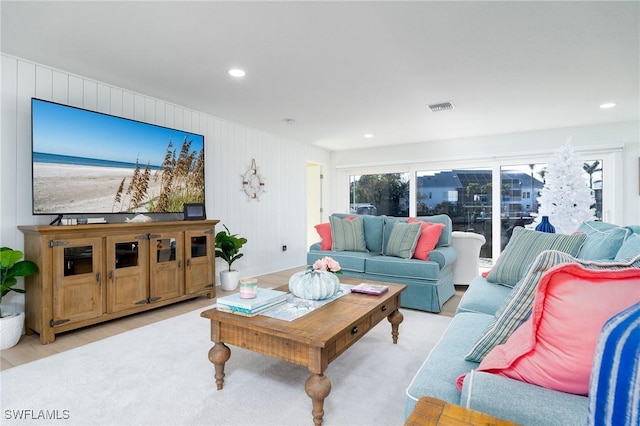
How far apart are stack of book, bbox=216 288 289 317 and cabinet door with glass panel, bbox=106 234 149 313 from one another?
1662 mm

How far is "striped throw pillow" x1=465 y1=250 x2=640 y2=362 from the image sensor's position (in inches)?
40.8

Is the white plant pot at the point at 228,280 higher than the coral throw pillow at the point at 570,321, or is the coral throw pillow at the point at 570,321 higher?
the coral throw pillow at the point at 570,321

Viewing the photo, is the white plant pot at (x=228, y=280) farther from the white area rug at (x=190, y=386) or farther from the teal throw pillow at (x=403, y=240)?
the teal throw pillow at (x=403, y=240)

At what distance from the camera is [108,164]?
3205mm

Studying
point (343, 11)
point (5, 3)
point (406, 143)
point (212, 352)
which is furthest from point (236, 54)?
point (406, 143)

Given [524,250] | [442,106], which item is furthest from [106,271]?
[442,106]

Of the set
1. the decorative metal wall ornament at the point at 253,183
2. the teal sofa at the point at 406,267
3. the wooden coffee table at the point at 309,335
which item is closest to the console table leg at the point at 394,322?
the wooden coffee table at the point at 309,335

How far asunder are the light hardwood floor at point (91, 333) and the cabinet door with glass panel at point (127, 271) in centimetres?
16

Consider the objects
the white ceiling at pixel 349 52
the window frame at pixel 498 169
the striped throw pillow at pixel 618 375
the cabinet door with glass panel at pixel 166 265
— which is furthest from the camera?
the window frame at pixel 498 169

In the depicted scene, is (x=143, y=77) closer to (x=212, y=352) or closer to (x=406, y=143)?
(x=212, y=352)

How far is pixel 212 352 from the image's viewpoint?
1883mm

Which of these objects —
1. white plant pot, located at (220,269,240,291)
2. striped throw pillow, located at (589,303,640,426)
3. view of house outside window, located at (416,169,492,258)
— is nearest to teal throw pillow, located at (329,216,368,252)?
white plant pot, located at (220,269,240,291)

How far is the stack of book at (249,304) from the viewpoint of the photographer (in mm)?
1792

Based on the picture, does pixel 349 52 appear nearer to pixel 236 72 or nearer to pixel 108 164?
pixel 236 72
